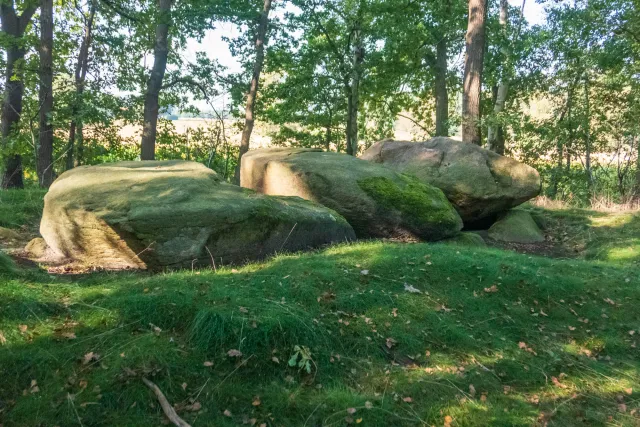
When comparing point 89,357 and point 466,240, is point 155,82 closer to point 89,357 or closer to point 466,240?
point 466,240

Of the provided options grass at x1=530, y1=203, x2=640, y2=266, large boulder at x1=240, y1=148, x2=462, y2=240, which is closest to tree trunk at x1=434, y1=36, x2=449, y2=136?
grass at x1=530, y1=203, x2=640, y2=266

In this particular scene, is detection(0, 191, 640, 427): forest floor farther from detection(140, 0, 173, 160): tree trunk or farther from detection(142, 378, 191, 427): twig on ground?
detection(140, 0, 173, 160): tree trunk

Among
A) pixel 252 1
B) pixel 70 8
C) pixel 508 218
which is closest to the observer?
pixel 508 218

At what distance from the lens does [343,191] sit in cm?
936

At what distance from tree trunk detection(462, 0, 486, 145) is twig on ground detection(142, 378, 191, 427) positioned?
1202cm

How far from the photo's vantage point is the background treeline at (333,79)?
1445 centimetres

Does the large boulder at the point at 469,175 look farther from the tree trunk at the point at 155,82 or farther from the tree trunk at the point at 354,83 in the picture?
the tree trunk at the point at 155,82

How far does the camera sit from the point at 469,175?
465 inches

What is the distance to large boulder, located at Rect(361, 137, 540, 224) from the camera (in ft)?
38.5

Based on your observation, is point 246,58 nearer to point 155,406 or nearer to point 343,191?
point 343,191

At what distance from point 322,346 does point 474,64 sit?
11.2m

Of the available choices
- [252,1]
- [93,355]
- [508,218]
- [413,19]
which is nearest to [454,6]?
[413,19]

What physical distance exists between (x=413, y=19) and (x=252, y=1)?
651 centimetres

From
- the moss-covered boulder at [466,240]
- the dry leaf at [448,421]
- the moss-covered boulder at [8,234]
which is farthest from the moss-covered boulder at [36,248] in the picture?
the moss-covered boulder at [466,240]
